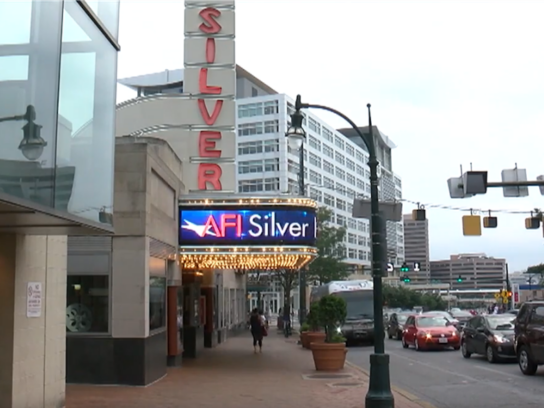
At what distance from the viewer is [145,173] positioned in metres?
16.2

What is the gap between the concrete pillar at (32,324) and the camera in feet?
33.2

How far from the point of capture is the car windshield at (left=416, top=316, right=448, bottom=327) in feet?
102

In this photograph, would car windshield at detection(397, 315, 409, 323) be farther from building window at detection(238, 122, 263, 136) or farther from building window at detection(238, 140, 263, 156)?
building window at detection(238, 122, 263, 136)

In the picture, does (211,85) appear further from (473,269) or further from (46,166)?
(473,269)

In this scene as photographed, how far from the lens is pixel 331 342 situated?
69.4ft

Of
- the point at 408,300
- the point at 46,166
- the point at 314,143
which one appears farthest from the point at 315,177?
the point at 46,166

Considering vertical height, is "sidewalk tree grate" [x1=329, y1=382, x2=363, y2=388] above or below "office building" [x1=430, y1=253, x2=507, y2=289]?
below

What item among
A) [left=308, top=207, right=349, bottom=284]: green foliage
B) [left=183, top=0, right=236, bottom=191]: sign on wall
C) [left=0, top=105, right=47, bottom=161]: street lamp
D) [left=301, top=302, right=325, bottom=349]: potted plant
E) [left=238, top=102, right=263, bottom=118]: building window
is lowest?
[left=301, top=302, right=325, bottom=349]: potted plant

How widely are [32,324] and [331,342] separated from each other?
38.6 ft

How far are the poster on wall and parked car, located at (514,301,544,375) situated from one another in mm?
12133

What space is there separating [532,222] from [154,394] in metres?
17.3

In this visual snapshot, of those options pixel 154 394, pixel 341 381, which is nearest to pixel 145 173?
pixel 154 394

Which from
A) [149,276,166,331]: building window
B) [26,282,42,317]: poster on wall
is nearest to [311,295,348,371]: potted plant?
[149,276,166,331]: building window

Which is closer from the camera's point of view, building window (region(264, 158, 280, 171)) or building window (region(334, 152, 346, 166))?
building window (region(264, 158, 280, 171))
